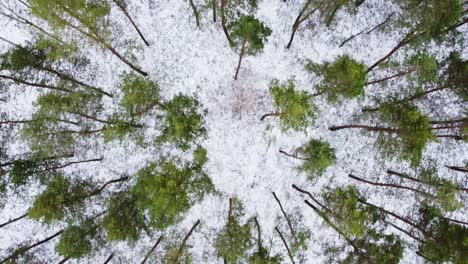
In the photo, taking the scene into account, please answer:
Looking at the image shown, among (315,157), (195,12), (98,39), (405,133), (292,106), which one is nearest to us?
(405,133)

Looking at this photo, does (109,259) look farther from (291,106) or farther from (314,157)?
(291,106)

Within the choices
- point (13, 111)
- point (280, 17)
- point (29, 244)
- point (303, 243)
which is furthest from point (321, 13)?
point (29, 244)

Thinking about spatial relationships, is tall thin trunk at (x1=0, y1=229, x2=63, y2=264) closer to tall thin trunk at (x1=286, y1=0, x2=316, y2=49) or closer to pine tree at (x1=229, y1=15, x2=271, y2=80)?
pine tree at (x1=229, y1=15, x2=271, y2=80)

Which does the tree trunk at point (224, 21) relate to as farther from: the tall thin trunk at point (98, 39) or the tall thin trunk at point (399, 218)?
the tall thin trunk at point (399, 218)

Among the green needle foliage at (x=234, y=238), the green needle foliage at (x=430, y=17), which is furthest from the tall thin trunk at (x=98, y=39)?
the green needle foliage at (x=430, y=17)

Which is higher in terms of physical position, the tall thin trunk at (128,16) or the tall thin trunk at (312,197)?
the tall thin trunk at (128,16)

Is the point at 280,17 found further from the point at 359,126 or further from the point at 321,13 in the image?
the point at 359,126

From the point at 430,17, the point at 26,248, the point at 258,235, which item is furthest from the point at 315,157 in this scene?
the point at 26,248
